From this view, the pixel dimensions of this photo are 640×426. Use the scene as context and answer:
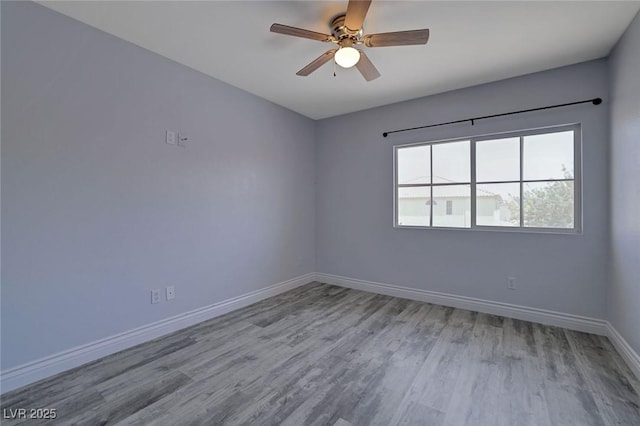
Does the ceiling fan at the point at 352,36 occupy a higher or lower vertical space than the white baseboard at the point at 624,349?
higher

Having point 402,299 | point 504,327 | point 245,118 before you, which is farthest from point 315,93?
point 504,327

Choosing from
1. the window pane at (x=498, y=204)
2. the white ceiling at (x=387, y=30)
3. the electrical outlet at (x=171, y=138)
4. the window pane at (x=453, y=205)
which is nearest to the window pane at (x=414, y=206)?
the window pane at (x=453, y=205)

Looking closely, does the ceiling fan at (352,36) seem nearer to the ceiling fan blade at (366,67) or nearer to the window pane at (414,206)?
the ceiling fan blade at (366,67)

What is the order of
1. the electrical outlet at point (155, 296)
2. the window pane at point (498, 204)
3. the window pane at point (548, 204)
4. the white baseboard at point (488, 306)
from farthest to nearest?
the window pane at point (498, 204)
the window pane at point (548, 204)
the white baseboard at point (488, 306)
the electrical outlet at point (155, 296)

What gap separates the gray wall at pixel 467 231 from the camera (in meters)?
2.63

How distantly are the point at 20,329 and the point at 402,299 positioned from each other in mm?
3654

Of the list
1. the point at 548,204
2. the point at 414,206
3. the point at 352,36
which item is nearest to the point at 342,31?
the point at 352,36

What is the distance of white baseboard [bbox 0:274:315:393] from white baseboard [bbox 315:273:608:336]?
1667 mm

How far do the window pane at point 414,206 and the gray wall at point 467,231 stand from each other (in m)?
0.15

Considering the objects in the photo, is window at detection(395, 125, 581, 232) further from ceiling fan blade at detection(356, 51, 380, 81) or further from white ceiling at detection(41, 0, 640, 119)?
ceiling fan blade at detection(356, 51, 380, 81)

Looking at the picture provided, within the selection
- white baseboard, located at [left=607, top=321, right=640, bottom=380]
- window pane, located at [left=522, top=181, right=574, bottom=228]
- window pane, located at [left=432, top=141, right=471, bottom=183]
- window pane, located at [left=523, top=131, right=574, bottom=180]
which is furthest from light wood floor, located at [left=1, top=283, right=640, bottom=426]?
window pane, located at [left=432, top=141, right=471, bottom=183]

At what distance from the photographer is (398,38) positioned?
1905 mm

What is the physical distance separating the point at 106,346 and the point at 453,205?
3837 millimetres

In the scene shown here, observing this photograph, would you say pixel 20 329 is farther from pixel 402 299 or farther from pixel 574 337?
pixel 574 337
